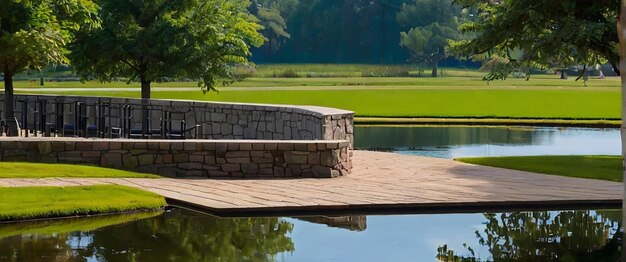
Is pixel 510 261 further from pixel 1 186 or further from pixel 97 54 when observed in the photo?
pixel 97 54

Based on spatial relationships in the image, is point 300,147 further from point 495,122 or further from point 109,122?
point 495,122

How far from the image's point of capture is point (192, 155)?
18.1m

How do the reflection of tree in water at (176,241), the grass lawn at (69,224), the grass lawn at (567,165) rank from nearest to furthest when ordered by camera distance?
the reflection of tree in water at (176,241), the grass lawn at (69,224), the grass lawn at (567,165)

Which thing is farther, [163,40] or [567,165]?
[163,40]

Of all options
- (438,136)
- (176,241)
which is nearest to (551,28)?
(438,136)

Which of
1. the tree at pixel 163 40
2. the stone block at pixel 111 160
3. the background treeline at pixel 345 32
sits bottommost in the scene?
the stone block at pixel 111 160

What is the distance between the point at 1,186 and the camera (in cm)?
1553

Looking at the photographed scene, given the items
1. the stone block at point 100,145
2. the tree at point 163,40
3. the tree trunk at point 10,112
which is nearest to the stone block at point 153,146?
the stone block at point 100,145

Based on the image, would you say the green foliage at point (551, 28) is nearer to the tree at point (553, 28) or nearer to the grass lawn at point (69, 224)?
the tree at point (553, 28)

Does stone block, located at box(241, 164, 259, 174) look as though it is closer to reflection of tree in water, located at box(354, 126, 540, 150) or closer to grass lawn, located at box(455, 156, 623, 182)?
grass lawn, located at box(455, 156, 623, 182)

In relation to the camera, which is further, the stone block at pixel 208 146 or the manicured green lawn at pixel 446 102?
the manicured green lawn at pixel 446 102

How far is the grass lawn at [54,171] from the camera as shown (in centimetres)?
1691

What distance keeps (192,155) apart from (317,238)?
5876mm

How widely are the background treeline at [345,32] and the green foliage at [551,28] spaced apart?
407 ft
